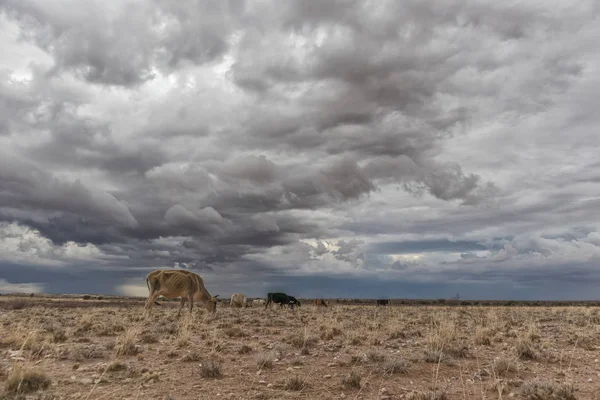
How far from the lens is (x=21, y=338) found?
42.3 feet

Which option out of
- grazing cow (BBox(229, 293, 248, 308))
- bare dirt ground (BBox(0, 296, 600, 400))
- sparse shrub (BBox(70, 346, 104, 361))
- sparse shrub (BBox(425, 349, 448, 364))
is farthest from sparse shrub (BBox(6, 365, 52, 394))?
grazing cow (BBox(229, 293, 248, 308))

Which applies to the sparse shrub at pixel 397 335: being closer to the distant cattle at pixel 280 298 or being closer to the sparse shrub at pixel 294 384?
the sparse shrub at pixel 294 384

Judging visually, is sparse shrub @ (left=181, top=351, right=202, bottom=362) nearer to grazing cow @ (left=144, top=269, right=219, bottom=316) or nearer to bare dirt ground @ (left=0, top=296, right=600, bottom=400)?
bare dirt ground @ (left=0, top=296, right=600, bottom=400)

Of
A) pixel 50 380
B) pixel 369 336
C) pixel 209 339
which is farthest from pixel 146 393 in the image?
pixel 369 336

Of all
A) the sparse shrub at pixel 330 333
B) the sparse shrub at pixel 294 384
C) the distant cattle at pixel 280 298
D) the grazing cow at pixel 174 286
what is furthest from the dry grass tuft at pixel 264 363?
the distant cattle at pixel 280 298

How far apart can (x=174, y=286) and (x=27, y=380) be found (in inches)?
651

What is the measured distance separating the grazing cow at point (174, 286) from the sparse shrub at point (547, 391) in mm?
18536

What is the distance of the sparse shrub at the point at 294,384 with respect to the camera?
28.2 feet

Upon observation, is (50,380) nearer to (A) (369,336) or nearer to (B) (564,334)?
(A) (369,336)

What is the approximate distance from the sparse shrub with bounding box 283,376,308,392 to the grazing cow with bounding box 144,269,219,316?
1622cm

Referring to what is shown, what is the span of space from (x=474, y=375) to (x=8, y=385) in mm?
9268

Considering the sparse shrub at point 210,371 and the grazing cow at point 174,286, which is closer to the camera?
the sparse shrub at point 210,371

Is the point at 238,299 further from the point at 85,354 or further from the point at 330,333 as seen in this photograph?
the point at 85,354

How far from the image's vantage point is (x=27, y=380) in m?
7.86
